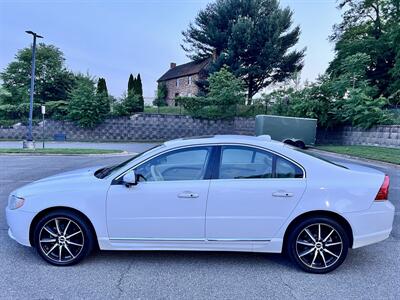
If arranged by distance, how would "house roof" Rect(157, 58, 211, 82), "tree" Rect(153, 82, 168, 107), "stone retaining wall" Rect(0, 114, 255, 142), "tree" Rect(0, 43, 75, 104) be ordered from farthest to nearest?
"house roof" Rect(157, 58, 211, 82) → "tree" Rect(0, 43, 75, 104) → "tree" Rect(153, 82, 168, 107) → "stone retaining wall" Rect(0, 114, 255, 142)

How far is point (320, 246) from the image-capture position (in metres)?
3.47

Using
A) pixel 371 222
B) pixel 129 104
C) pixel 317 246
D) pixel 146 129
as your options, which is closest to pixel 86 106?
pixel 129 104

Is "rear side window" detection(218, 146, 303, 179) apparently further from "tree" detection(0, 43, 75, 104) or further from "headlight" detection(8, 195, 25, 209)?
"tree" detection(0, 43, 75, 104)

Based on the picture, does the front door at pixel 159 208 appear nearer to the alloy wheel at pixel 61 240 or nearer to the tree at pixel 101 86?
the alloy wheel at pixel 61 240

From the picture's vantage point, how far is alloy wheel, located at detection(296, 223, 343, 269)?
3.47 metres

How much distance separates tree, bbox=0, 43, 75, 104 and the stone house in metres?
13.1

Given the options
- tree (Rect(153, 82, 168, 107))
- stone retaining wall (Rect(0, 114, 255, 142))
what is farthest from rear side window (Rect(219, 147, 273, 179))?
tree (Rect(153, 82, 168, 107))

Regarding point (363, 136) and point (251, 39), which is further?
point (251, 39)

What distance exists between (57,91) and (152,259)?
124 feet

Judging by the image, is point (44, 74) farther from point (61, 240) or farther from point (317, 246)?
point (317, 246)

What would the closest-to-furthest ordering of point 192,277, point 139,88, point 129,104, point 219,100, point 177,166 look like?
point 192,277
point 177,166
point 129,104
point 219,100
point 139,88

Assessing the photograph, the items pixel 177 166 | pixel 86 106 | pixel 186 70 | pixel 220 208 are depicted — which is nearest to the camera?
pixel 220 208

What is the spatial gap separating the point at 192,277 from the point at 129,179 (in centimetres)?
130

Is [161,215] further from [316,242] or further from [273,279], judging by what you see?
[316,242]
